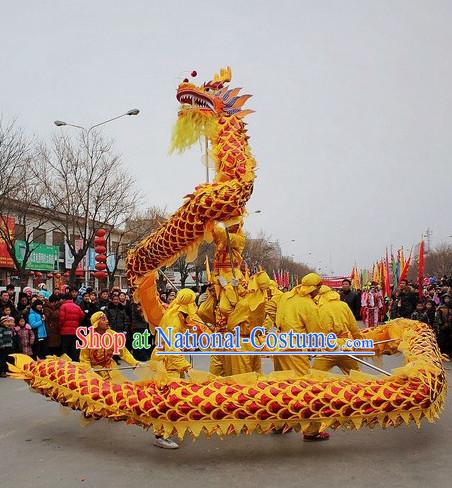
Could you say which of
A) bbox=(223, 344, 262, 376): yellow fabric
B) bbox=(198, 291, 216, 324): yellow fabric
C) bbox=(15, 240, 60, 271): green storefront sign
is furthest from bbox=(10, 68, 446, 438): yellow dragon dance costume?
bbox=(15, 240, 60, 271): green storefront sign

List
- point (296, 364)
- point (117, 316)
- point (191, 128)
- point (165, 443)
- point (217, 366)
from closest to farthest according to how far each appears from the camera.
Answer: point (165, 443), point (296, 364), point (217, 366), point (191, 128), point (117, 316)

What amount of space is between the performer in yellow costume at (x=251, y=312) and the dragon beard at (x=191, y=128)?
4.93 feet

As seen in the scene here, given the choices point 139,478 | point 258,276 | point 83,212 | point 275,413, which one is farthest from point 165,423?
point 83,212

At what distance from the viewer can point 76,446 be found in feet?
14.3

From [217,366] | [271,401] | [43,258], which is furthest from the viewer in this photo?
[43,258]

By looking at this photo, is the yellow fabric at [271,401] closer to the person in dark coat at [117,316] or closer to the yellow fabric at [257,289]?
the yellow fabric at [257,289]

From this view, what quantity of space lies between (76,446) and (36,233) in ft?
68.6

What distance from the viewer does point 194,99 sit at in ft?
17.2

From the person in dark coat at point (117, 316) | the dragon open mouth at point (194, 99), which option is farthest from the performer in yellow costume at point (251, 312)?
the person in dark coat at point (117, 316)

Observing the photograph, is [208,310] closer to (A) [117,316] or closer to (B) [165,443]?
(B) [165,443]

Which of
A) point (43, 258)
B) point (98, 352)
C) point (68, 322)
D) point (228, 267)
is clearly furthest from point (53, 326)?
point (43, 258)

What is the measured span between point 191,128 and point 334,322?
2365 mm

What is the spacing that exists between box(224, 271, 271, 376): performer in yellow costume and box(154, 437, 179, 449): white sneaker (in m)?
0.93

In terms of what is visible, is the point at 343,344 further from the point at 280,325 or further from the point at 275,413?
the point at 275,413
